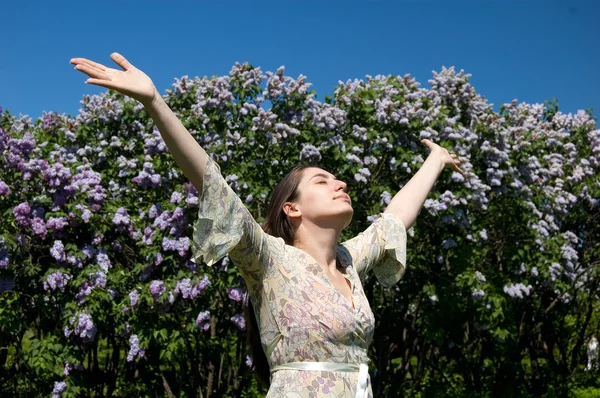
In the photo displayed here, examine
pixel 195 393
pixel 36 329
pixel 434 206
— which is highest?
pixel 434 206

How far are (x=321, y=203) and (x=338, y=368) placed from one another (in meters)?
0.58

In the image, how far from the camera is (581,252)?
8.98 metres

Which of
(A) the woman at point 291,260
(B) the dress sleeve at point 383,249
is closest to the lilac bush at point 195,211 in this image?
(B) the dress sleeve at point 383,249

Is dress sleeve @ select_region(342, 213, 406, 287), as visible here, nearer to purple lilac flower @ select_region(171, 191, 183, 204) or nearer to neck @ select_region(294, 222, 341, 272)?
neck @ select_region(294, 222, 341, 272)

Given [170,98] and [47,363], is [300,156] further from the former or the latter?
[47,363]

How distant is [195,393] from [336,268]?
15.1ft

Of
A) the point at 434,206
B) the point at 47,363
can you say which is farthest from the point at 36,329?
the point at 434,206

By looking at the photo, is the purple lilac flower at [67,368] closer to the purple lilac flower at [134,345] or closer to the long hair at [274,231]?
the purple lilac flower at [134,345]

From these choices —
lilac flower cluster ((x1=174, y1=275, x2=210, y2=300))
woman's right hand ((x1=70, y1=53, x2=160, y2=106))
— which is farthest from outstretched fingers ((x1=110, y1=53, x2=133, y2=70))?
lilac flower cluster ((x1=174, y1=275, x2=210, y2=300))

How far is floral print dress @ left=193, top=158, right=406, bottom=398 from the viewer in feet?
7.34

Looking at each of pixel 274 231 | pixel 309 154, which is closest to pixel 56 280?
pixel 309 154

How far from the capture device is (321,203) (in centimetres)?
257

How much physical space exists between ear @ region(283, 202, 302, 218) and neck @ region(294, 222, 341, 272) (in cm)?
4

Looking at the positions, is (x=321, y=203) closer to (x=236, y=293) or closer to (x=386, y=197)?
(x=236, y=293)
